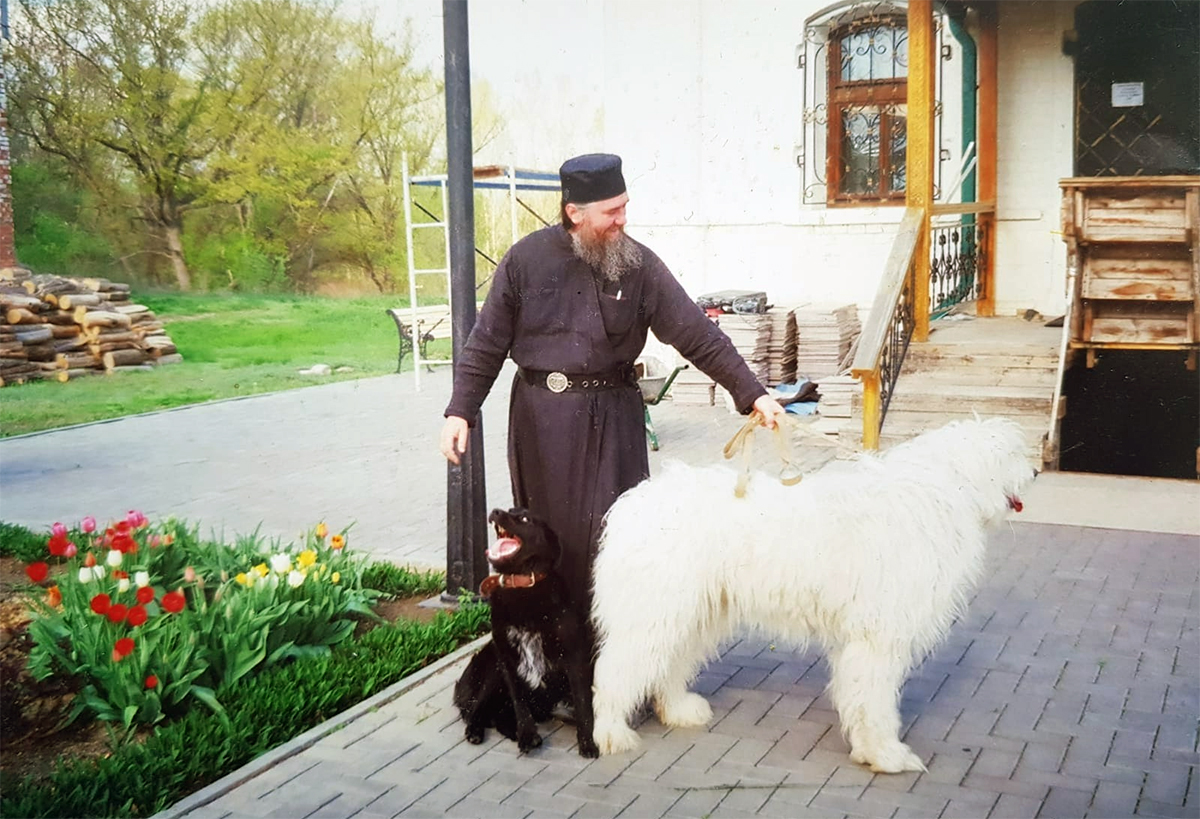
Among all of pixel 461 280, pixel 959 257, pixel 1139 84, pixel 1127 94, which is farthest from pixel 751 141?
pixel 461 280

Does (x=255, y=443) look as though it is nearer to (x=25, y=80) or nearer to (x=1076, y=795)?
(x=25, y=80)

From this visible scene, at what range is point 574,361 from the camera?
445 centimetres

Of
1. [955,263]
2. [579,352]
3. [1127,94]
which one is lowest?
[579,352]

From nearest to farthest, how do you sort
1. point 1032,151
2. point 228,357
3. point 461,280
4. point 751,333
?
1. point 461,280
2. point 1032,151
3. point 751,333
4. point 228,357

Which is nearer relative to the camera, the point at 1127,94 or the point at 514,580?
the point at 514,580

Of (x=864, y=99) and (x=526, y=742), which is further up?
(x=864, y=99)

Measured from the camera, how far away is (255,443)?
37.6 ft

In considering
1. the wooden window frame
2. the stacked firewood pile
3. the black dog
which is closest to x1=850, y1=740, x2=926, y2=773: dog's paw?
the black dog

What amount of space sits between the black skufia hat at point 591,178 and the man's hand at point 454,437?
0.96 metres

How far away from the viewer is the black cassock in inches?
175

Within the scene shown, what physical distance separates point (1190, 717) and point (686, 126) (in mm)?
8942

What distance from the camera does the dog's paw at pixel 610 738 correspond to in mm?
4230

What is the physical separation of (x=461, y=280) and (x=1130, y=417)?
6.80m

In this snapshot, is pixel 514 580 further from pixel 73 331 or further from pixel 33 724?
pixel 73 331
